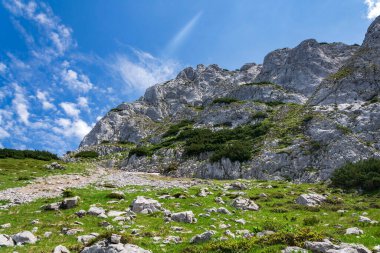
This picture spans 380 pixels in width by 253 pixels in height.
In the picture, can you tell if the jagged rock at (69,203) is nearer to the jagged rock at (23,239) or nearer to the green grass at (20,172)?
the jagged rock at (23,239)

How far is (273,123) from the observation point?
78.9 meters

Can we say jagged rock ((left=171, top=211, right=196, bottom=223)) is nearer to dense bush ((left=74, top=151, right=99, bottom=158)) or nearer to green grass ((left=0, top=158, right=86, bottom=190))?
green grass ((left=0, top=158, right=86, bottom=190))

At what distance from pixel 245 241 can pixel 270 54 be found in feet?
487

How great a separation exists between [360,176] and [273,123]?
42.3 m

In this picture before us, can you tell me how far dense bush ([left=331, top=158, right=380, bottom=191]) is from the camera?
1387 inches

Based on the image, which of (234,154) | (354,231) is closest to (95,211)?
(354,231)

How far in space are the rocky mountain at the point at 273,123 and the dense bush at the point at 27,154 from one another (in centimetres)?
1690

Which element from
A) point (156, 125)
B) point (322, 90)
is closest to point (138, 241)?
point (322, 90)

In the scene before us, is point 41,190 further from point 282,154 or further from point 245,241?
point 282,154

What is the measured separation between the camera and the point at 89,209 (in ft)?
73.2

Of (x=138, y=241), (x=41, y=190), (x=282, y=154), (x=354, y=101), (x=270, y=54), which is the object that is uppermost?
(x=270, y=54)

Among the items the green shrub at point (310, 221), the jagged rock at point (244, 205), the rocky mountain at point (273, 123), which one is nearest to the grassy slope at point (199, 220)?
the green shrub at point (310, 221)

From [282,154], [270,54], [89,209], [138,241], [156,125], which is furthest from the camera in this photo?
[270,54]

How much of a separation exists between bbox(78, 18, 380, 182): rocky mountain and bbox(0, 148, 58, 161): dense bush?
16.9m
